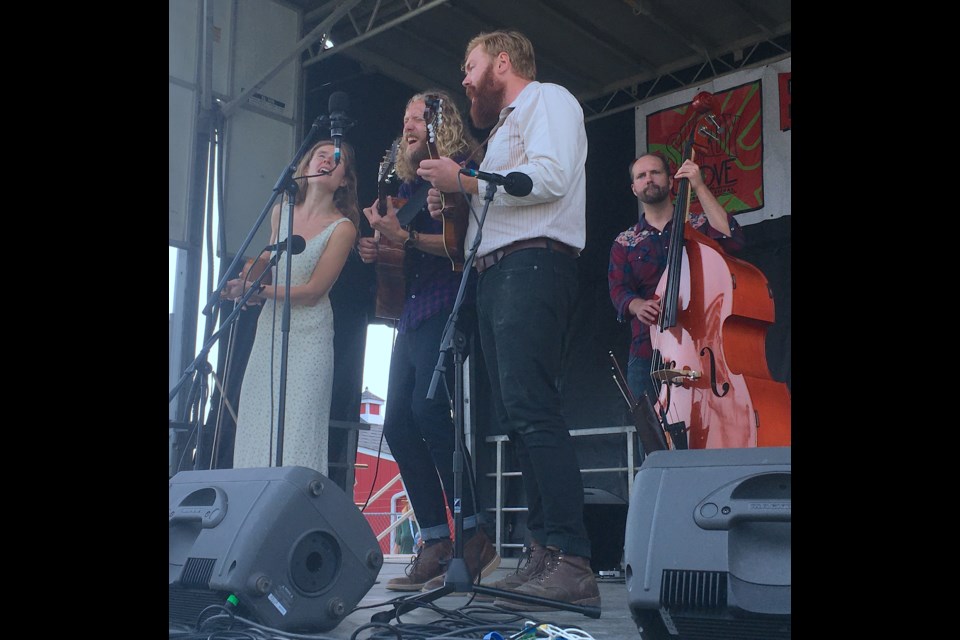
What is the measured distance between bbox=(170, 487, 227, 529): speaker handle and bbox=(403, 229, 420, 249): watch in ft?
2.79

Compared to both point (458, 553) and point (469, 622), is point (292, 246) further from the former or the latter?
point (469, 622)

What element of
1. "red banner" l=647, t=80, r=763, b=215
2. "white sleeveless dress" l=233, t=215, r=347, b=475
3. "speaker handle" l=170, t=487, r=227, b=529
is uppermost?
"red banner" l=647, t=80, r=763, b=215

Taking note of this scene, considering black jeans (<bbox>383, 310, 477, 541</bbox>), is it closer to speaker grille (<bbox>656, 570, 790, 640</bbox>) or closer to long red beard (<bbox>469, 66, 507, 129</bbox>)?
long red beard (<bbox>469, 66, 507, 129</bbox>)

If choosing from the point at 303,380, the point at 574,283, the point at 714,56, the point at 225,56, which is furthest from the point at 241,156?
the point at 714,56

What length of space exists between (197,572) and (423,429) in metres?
0.70

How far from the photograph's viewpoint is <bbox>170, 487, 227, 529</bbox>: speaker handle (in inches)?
72.6

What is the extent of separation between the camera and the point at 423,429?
91.7 inches

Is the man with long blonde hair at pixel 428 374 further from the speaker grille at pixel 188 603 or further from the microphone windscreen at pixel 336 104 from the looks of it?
the speaker grille at pixel 188 603

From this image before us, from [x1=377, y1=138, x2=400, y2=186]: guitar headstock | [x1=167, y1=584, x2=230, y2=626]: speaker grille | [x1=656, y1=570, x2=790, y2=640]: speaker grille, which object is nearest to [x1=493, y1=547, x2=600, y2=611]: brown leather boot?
[x1=656, y1=570, x2=790, y2=640]: speaker grille

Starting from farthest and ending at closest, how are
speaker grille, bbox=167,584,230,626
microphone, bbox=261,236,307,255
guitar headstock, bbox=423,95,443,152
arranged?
guitar headstock, bbox=423,95,443,152 → microphone, bbox=261,236,307,255 → speaker grille, bbox=167,584,230,626

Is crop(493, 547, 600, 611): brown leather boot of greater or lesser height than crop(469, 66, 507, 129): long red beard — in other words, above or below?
below
